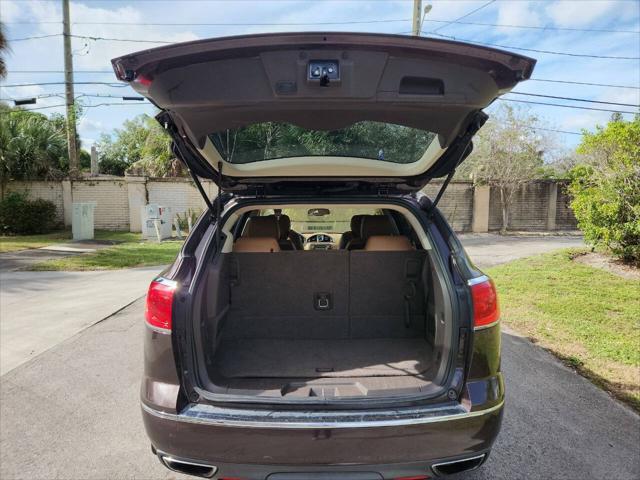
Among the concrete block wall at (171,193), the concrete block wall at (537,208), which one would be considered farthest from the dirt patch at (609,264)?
the concrete block wall at (171,193)

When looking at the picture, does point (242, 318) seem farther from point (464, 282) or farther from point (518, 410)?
point (518, 410)

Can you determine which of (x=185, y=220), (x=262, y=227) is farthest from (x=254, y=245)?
(x=185, y=220)

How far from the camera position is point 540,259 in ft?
31.4

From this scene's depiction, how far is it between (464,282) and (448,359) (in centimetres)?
39

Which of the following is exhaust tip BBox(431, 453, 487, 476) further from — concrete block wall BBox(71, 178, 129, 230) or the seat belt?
concrete block wall BBox(71, 178, 129, 230)

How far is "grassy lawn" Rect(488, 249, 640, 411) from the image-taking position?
13.0 ft

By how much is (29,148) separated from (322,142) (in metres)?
19.0

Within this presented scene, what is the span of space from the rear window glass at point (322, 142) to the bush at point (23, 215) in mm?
16376

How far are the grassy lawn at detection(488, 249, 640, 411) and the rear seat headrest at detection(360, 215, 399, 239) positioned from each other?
7.28ft

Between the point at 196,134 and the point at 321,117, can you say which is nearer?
the point at 321,117

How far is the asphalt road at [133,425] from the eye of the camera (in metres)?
2.58

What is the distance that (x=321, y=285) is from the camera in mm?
3113

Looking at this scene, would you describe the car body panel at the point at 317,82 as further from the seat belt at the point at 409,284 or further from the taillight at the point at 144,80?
the seat belt at the point at 409,284

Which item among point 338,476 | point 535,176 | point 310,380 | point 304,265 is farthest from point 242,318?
point 535,176
